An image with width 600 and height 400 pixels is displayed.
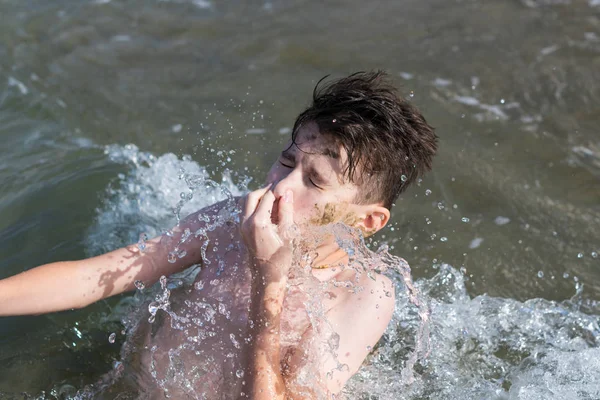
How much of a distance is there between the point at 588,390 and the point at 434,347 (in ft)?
2.50

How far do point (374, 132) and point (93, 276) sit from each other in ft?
4.43

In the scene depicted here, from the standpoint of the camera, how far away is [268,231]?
2676 millimetres

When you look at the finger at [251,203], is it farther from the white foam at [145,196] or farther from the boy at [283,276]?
the white foam at [145,196]

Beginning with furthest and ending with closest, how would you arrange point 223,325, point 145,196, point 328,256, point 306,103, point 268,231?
point 306,103
point 145,196
point 328,256
point 223,325
point 268,231

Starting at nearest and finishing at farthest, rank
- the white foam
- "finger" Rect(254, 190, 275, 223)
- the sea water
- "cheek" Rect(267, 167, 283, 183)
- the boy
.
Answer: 1. "finger" Rect(254, 190, 275, 223)
2. the boy
3. "cheek" Rect(267, 167, 283, 183)
4. the sea water
5. the white foam

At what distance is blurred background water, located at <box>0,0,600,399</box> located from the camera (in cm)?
373

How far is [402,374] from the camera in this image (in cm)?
356

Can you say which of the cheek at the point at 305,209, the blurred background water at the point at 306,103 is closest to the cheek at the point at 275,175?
the cheek at the point at 305,209

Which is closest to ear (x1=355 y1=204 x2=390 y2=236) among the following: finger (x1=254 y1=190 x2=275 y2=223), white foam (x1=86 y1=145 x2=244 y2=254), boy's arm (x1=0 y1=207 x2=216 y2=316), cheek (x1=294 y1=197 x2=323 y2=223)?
cheek (x1=294 y1=197 x2=323 y2=223)

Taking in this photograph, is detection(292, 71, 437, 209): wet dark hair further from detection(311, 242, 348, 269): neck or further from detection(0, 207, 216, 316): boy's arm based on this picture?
detection(0, 207, 216, 316): boy's arm

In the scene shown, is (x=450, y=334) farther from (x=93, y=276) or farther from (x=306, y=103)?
(x=306, y=103)

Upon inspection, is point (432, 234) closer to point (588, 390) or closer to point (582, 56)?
point (588, 390)

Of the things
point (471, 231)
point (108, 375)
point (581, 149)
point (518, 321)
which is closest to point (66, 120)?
point (108, 375)

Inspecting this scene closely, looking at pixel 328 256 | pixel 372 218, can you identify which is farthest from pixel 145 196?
pixel 372 218
